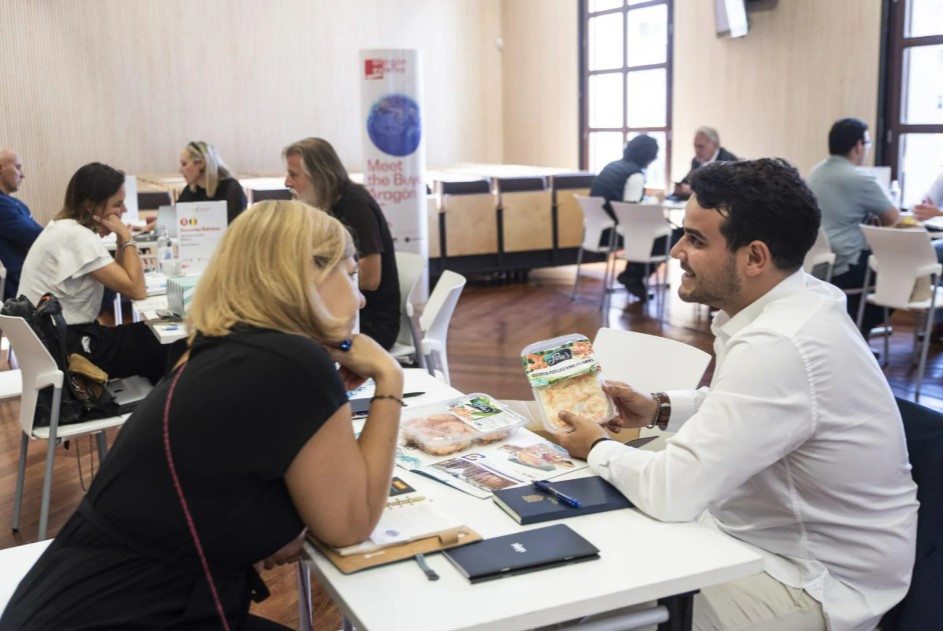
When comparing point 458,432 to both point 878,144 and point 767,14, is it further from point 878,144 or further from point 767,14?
point 767,14

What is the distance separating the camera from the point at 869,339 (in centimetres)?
625

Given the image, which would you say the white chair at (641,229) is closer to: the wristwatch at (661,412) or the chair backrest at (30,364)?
the chair backrest at (30,364)

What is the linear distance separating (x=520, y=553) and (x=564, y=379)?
55 centimetres

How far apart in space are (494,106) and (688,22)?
403 centimetres

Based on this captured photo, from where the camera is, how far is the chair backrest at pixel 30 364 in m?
3.11

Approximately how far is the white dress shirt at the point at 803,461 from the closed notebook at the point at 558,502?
30 millimetres

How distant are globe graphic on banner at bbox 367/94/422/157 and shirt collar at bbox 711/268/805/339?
513 centimetres

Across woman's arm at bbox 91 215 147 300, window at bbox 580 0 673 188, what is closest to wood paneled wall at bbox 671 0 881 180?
window at bbox 580 0 673 188

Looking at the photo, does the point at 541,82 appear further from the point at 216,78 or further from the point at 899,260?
the point at 899,260

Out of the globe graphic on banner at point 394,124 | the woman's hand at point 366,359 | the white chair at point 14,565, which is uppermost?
the globe graphic on banner at point 394,124

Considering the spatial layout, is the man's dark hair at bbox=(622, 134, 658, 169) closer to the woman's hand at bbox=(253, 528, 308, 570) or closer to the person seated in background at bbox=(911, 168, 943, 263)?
the person seated in background at bbox=(911, 168, 943, 263)

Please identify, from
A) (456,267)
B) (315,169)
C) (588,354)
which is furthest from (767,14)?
(588,354)

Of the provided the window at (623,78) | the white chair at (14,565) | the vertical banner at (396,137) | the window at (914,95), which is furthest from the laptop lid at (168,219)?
the window at (623,78)

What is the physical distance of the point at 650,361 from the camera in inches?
107
